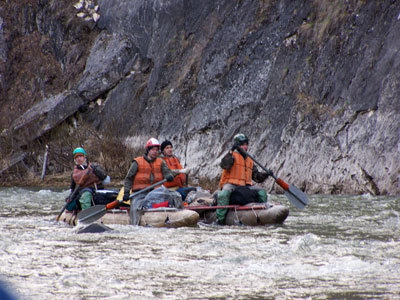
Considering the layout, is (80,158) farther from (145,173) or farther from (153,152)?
(153,152)

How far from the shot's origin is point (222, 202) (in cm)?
1012

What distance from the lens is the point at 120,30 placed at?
2966 centimetres

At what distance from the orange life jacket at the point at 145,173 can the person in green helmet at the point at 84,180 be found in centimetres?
72

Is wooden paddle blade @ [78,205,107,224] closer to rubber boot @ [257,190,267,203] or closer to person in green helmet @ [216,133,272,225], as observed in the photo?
person in green helmet @ [216,133,272,225]

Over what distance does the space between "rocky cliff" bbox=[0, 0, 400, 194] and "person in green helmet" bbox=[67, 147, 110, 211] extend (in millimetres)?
8359

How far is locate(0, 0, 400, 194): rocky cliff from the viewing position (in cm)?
1794

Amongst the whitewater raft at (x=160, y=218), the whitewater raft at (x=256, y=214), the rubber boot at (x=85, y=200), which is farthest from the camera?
the rubber boot at (x=85, y=200)

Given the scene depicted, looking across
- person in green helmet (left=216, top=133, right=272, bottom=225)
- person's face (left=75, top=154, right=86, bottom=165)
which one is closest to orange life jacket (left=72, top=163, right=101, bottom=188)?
person's face (left=75, top=154, right=86, bottom=165)

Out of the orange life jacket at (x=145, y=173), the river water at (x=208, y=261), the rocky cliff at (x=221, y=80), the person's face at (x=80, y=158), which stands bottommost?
the river water at (x=208, y=261)

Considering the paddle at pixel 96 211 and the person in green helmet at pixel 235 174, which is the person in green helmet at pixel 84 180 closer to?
the paddle at pixel 96 211

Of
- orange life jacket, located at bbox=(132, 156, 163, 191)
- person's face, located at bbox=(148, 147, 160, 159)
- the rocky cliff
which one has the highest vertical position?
the rocky cliff

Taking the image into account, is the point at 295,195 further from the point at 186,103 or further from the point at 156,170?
the point at 186,103

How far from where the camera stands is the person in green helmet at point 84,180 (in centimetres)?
1056

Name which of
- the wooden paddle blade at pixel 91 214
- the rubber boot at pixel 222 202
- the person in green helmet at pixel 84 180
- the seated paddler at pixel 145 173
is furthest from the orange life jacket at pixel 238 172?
the person in green helmet at pixel 84 180
